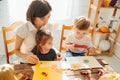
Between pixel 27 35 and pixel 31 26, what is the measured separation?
0.09 m

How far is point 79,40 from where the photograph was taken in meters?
1.64

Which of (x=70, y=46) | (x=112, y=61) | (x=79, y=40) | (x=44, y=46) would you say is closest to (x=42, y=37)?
(x=44, y=46)

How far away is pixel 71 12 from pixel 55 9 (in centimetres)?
26

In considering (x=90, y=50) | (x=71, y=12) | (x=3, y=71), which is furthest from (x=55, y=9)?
(x=3, y=71)

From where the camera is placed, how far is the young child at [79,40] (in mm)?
1484

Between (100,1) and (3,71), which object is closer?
(3,71)

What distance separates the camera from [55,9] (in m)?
2.26

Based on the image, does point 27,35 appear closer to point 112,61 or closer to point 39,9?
point 39,9

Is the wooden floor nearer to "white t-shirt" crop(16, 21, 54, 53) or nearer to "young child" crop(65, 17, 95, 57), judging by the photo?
"young child" crop(65, 17, 95, 57)

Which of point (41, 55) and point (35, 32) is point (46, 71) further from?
point (35, 32)

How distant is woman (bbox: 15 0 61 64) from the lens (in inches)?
49.2

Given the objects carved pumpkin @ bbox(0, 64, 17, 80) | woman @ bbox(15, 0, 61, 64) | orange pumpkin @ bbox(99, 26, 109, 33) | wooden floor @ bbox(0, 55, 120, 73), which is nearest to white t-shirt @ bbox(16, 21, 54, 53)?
woman @ bbox(15, 0, 61, 64)

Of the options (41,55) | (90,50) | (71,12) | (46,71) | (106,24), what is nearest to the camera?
(46,71)

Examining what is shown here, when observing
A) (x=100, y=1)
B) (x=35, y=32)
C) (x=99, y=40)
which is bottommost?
(x=99, y=40)
